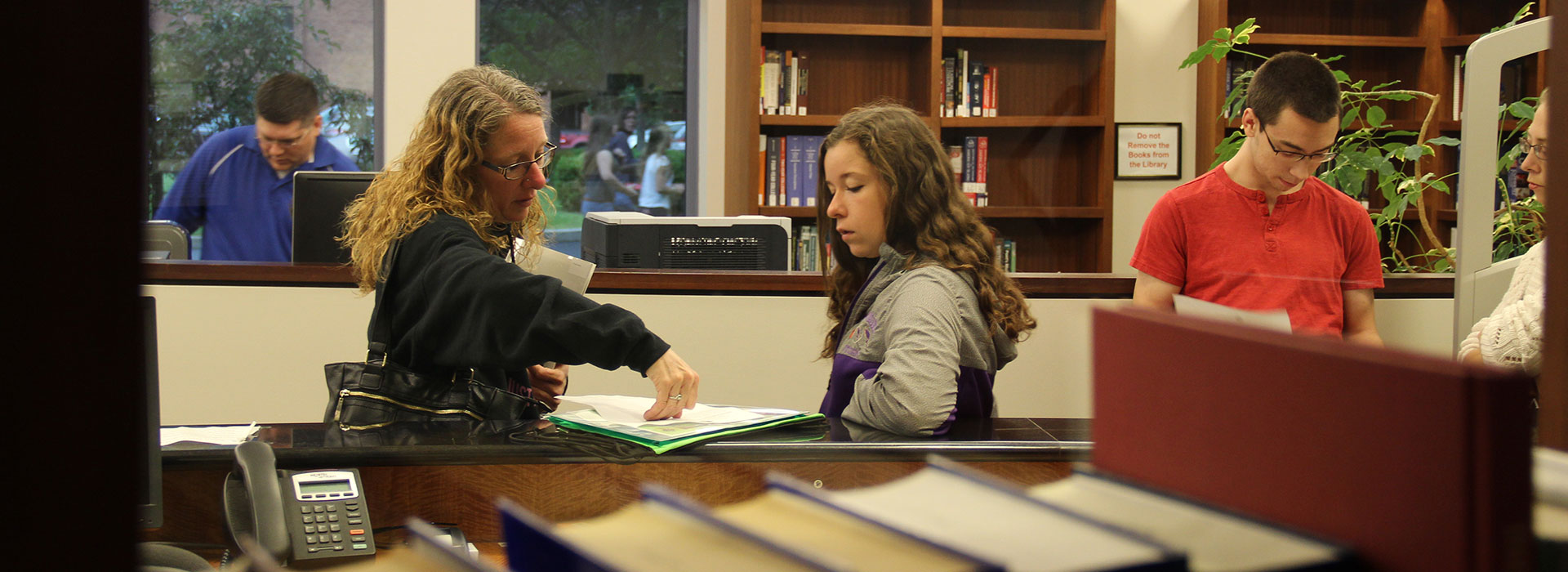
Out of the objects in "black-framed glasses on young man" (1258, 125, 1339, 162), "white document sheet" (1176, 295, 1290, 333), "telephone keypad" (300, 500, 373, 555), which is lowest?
"telephone keypad" (300, 500, 373, 555)

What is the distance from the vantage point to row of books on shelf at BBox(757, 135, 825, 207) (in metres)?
4.99

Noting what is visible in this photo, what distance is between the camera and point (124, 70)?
0.95ft

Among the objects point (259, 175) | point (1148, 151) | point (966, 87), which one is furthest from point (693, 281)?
point (1148, 151)

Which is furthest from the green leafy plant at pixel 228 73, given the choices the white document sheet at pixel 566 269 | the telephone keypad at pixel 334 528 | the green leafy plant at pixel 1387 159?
the telephone keypad at pixel 334 528

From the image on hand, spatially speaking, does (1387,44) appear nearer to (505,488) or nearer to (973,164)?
(973,164)

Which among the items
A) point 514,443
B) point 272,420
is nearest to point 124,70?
point 514,443

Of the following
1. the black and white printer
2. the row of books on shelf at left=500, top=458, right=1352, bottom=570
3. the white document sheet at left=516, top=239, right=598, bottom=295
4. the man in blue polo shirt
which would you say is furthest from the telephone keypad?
the man in blue polo shirt

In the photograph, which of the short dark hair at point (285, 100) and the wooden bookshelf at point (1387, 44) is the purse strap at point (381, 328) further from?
the wooden bookshelf at point (1387, 44)

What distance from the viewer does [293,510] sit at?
1288 millimetres

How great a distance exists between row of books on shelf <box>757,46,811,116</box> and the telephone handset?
3.72 m

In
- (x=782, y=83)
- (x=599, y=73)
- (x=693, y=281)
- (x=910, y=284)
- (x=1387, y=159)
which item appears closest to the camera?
(x=910, y=284)

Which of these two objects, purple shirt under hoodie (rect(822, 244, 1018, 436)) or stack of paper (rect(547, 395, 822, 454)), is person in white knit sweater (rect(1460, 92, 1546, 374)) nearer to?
Result: purple shirt under hoodie (rect(822, 244, 1018, 436))

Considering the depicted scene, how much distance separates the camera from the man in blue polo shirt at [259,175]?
4082mm

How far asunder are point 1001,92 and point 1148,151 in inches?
30.3
